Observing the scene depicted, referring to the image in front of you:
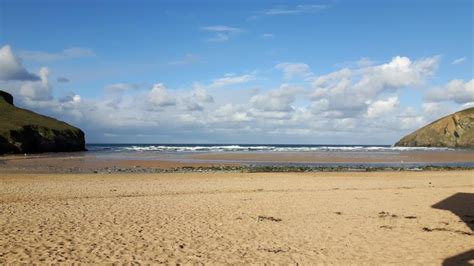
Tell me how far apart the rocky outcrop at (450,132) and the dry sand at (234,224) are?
11467cm

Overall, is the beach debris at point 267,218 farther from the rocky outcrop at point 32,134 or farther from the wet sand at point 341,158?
the rocky outcrop at point 32,134

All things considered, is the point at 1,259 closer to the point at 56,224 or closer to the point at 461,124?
the point at 56,224

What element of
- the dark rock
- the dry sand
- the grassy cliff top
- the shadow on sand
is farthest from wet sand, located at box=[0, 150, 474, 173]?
the dark rock

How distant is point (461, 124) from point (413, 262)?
135215 millimetres

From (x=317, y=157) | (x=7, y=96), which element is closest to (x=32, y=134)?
(x=7, y=96)

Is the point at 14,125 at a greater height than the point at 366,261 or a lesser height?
greater

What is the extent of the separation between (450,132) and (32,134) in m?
117

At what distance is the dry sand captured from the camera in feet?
29.1

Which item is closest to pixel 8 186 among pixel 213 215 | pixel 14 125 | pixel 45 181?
pixel 45 181

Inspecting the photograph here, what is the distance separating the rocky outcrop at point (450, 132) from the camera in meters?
122

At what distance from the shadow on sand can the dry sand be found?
0.13ft

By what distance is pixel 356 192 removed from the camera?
65.9 ft

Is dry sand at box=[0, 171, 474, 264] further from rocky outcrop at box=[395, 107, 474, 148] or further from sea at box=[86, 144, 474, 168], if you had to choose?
rocky outcrop at box=[395, 107, 474, 148]

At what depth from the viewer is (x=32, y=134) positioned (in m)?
71.8
